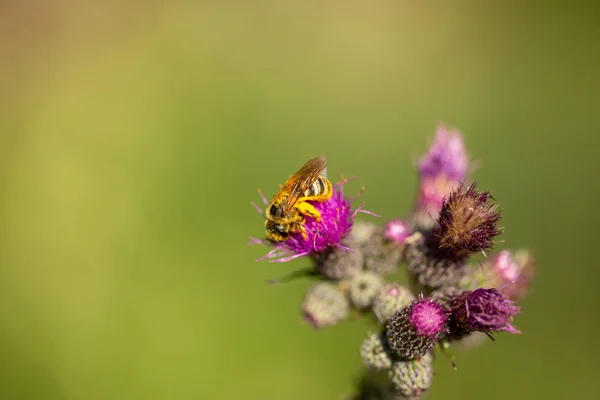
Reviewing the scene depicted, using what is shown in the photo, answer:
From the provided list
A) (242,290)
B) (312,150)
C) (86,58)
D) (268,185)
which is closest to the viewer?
(242,290)

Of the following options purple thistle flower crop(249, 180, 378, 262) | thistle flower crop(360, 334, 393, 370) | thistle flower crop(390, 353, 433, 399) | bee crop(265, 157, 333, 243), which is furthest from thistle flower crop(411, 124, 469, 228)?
thistle flower crop(390, 353, 433, 399)

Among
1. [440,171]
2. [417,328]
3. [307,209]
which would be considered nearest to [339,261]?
[307,209]

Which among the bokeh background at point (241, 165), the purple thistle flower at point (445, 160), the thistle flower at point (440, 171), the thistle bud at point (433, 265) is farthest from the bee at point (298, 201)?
the bokeh background at point (241, 165)

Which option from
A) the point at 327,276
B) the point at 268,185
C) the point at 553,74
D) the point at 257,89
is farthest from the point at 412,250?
the point at 553,74

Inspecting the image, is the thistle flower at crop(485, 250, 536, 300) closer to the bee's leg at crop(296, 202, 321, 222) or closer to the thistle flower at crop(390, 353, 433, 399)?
the thistle flower at crop(390, 353, 433, 399)

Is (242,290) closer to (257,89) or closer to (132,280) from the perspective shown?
(132,280)

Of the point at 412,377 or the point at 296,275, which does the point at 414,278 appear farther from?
the point at 296,275
